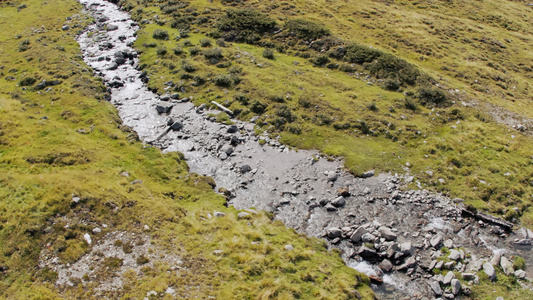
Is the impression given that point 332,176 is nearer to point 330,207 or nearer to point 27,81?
point 330,207

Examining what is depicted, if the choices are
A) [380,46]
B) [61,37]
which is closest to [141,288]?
[380,46]

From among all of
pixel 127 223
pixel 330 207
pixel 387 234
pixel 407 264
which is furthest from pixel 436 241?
pixel 127 223

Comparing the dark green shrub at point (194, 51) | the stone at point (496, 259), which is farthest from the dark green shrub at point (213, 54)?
the stone at point (496, 259)

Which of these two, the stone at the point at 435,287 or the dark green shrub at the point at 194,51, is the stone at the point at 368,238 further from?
the dark green shrub at the point at 194,51

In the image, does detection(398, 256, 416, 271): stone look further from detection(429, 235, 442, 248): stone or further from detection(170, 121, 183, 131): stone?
detection(170, 121, 183, 131): stone

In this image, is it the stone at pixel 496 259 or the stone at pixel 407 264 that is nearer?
the stone at pixel 496 259

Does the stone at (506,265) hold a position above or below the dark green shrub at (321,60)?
below

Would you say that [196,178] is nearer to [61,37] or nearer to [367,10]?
[61,37]

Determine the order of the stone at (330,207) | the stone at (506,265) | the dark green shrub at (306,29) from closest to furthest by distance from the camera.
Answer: the stone at (506,265), the stone at (330,207), the dark green shrub at (306,29)
